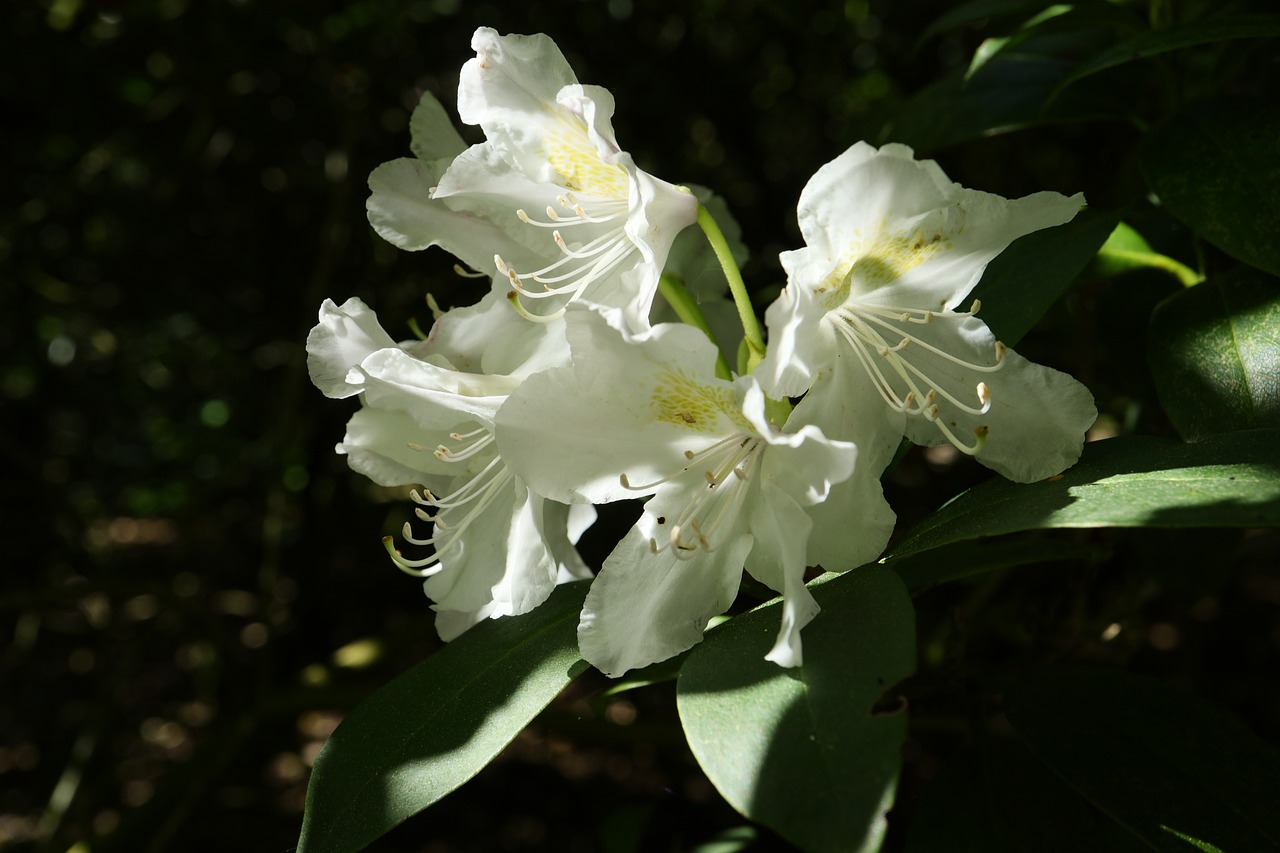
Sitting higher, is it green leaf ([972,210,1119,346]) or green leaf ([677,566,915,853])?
green leaf ([677,566,915,853])

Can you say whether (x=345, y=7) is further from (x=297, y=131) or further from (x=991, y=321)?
(x=991, y=321)

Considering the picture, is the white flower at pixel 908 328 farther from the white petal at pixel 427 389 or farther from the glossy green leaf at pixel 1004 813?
the glossy green leaf at pixel 1004 813

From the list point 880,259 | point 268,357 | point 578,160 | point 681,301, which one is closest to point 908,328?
point 880,259

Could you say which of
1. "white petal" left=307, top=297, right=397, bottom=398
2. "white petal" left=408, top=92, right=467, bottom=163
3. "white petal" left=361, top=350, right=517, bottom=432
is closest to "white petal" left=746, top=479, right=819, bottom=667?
"white petal" left=361, top=350, right=517, bottom=432

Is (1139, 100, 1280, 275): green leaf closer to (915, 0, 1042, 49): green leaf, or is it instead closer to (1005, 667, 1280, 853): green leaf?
(915, 0, 1042, 49): green leaf

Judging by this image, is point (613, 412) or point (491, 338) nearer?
point (613, 412)

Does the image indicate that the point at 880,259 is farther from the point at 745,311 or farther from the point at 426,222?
the point at 426,222

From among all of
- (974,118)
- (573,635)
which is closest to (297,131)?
(974,118)
